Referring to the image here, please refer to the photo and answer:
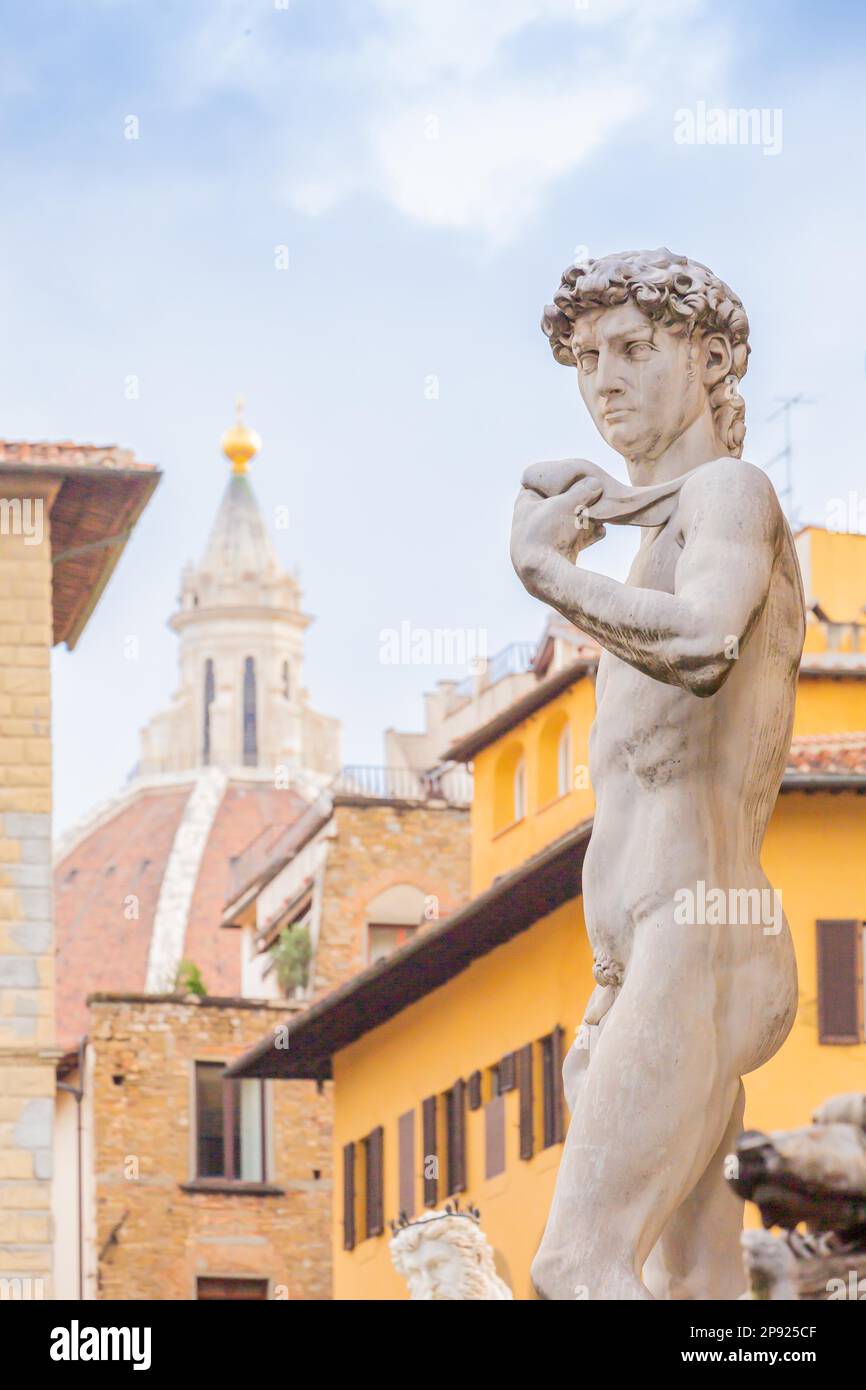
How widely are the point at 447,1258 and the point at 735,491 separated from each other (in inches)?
216

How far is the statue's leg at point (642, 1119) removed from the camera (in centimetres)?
653

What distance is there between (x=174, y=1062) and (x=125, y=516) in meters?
24.3

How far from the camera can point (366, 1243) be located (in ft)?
150

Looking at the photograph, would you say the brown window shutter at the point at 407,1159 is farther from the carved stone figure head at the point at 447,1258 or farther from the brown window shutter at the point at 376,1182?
the carved stone figure head at the point at 447,1258

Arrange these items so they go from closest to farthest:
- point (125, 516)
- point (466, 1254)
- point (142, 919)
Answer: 1. point (466, 1254)
2. point (125, 516)
3. point (142, 919)

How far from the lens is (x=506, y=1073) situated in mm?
40781

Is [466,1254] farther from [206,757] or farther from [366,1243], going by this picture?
[206,757]

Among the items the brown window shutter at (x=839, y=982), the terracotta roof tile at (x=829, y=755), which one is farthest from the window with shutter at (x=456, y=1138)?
the brown window shutter at (x=839, y=982)

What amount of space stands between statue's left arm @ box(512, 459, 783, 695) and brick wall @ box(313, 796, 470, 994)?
182 ft

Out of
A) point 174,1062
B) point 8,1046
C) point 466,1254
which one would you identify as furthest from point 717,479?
point 174,1062

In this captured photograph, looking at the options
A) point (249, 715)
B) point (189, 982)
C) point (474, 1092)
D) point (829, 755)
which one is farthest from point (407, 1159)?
point (249, 715)

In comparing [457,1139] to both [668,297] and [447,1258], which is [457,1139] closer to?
[447,1258]

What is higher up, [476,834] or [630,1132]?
[476,834]
